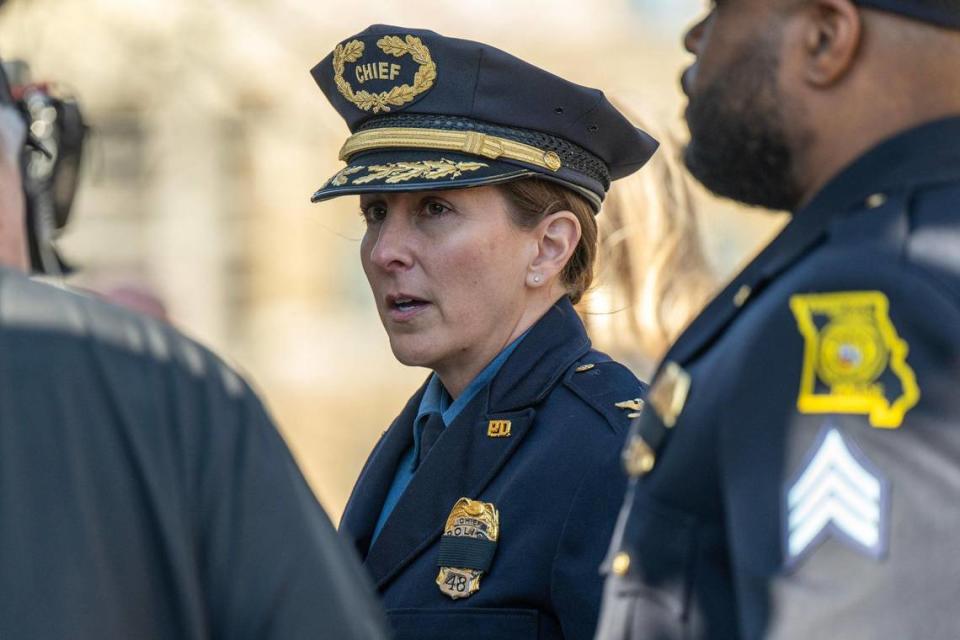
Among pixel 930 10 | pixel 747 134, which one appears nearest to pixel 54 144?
pixel 747 134

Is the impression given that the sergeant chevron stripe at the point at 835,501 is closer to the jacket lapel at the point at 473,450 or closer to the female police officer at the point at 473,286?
the female police officer at the point at 473,286

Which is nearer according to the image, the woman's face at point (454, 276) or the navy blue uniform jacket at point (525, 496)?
the navy blue uniform jacket at point (525, 496)

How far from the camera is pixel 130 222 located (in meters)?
14.8

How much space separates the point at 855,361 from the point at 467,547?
1243 millimetres

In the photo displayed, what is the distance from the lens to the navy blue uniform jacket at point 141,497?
184 cm

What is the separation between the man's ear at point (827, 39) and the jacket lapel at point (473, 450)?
46.1 inches

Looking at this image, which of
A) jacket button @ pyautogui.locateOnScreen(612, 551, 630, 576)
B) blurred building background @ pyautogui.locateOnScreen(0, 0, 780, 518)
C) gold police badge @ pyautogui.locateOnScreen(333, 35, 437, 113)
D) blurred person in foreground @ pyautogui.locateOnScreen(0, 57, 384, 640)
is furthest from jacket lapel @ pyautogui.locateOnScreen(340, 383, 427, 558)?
blurred building background @ pyautogui.locateOnScreen(0, 0, 780, 518)

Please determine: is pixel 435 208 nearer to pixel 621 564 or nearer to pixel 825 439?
pixel 621 564

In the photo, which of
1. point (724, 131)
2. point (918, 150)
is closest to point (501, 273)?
point (724, 131)

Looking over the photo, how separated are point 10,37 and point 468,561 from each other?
751cm

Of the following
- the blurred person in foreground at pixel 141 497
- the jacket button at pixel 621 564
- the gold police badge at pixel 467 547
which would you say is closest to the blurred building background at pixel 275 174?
the gold police badge at pixel 467 547

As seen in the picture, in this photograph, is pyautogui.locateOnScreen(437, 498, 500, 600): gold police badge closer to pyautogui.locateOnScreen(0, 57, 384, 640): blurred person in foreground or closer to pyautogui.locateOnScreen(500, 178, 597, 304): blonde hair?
pyautogui.locateOnScreen(500, 178, 597, 304): blonde hair

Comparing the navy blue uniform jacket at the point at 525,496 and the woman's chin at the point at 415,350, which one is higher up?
the woman's chin at the point at 415,350

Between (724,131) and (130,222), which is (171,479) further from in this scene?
(130,222)
